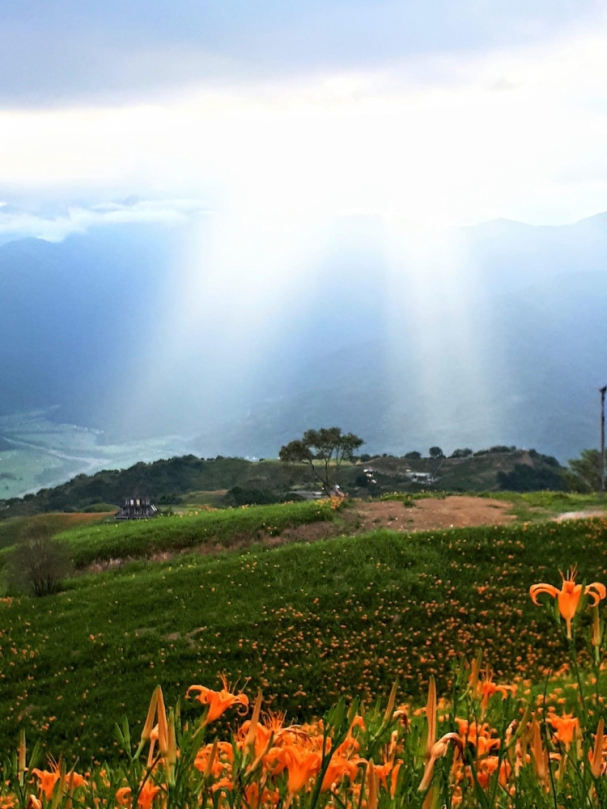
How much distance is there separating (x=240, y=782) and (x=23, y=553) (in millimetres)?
13967

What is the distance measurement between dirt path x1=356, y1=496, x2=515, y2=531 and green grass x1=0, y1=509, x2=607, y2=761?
1849 millimetres

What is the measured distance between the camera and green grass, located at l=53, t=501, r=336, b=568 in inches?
695

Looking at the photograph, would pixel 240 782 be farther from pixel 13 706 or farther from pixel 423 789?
pixel 13 706

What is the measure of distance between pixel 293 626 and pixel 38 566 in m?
5.86

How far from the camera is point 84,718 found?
30.6ft

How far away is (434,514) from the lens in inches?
717

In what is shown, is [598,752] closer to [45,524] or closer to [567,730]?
[567,730]

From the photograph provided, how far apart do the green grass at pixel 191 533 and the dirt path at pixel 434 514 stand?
1.17 m

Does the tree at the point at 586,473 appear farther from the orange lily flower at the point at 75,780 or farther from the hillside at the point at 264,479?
the orange lily flower at the point at 75,780

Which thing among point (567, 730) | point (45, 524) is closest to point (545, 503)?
point (45, 524)

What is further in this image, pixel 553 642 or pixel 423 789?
pixel 553 642

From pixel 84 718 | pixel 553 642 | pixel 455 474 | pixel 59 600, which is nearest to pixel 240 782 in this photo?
pixel 84 718

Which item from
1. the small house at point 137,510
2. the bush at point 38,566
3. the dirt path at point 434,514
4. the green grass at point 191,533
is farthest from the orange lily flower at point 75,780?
the small house at point 137,510

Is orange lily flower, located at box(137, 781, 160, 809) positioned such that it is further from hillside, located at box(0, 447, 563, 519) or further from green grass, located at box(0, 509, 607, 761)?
hillside, located at box(0, 447, 563, 519)
